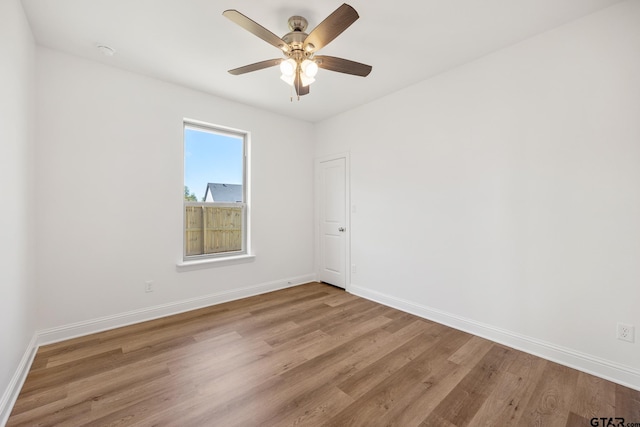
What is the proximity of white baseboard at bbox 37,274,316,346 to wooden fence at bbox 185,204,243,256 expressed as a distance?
613 mm

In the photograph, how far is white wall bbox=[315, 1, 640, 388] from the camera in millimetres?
1951

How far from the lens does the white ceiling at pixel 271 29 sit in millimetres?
1975

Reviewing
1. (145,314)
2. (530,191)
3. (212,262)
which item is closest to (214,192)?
(212,262)

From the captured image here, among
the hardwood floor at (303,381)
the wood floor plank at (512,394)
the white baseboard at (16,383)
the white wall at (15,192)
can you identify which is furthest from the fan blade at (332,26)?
the white baseboard at (16,383)

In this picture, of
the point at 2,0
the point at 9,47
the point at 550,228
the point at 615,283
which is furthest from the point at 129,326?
the point at 615,283

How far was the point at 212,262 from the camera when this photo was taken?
3467 mm

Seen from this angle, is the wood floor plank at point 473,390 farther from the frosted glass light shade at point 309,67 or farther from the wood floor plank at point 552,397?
the frosted glass light shade at point 309,67

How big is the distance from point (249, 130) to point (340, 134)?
55.5 inches

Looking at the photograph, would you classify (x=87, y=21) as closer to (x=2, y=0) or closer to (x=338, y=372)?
(x=2, y=0)

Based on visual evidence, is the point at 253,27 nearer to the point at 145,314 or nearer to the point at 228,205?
the point at 228,205

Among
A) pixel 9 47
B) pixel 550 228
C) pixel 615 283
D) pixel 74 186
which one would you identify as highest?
pixel 9 47

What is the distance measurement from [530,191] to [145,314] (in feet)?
13.6

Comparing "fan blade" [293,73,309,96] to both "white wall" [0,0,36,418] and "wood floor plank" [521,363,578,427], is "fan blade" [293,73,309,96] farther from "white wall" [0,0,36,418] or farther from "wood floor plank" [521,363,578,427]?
"wood floor plank" [521,363,578,427]

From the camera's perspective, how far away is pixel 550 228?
7.35 ft
